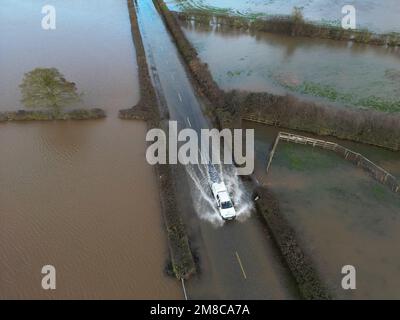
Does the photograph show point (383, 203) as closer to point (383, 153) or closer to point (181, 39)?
point (383, 153)

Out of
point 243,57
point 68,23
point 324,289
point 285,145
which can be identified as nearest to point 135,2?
point 68,23

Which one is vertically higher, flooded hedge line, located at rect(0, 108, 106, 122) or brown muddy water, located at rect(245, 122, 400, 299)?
flooded hedge line, located at rect(0, 108, 106, 122)

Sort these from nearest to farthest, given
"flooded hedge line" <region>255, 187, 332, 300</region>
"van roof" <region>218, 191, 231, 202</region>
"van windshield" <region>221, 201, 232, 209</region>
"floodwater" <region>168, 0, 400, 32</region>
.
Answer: "flooded hedge line" <region>255, 187, 332, 300</region> < "van windshield" <region>221, 201, 232, 209</region> < "van roof" <region>218, 191, 231, 202</region> < "floodwater" <region>168, 0, 400, 32</region>

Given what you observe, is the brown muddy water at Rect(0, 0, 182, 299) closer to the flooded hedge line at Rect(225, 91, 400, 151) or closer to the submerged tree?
the submerged tree

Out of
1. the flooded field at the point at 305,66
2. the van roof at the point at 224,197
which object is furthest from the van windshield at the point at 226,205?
the flooded field at the point at 305,66

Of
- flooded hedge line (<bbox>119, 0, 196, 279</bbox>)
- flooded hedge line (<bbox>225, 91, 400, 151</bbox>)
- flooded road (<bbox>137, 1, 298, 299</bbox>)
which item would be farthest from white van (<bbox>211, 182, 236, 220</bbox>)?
flooded hedge line (<bbox>225, 91, 400, 151</bbox>)
